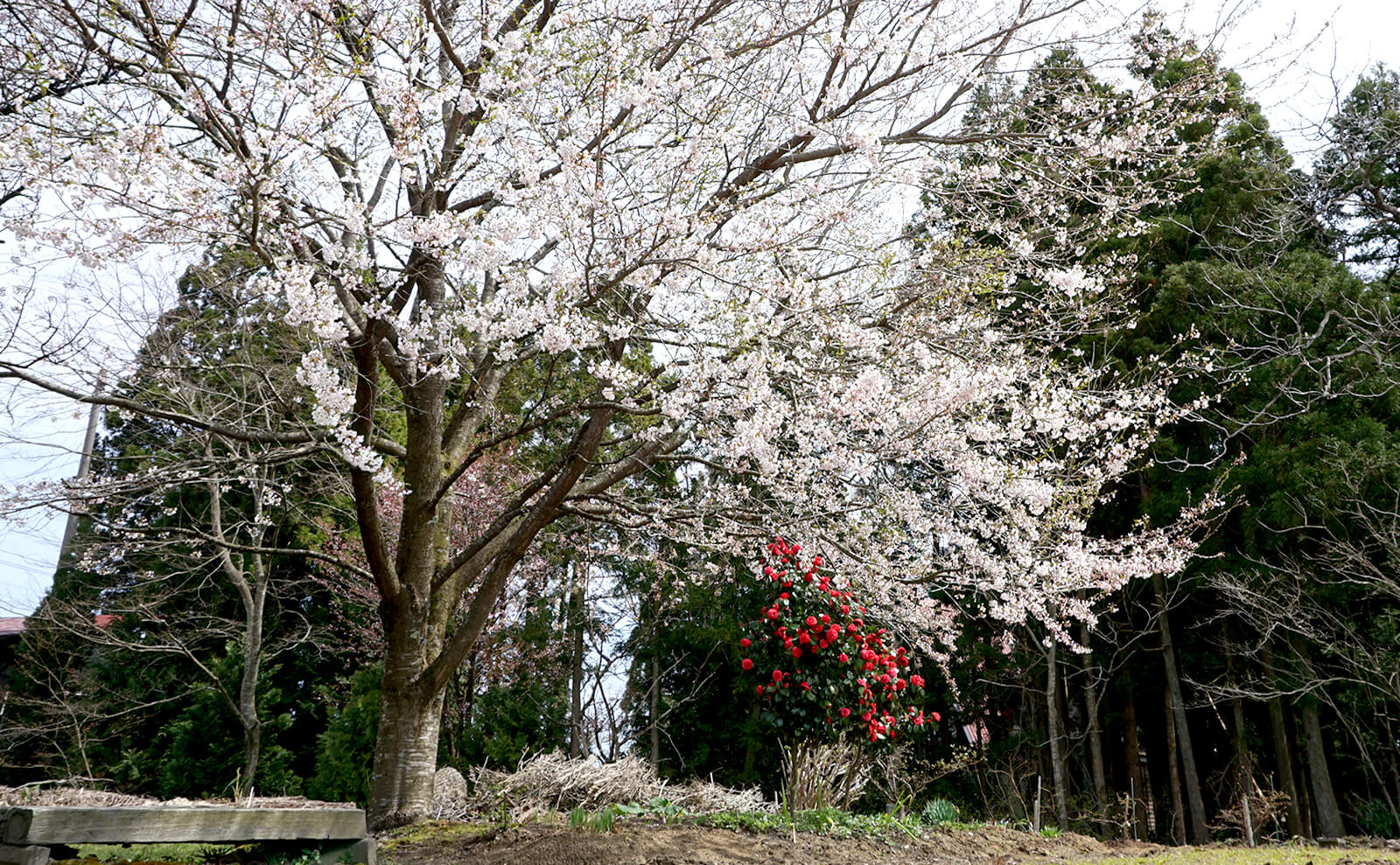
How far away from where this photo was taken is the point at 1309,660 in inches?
393

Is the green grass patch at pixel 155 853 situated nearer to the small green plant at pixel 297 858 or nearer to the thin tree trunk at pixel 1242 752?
the small green plant at pixel 297 858

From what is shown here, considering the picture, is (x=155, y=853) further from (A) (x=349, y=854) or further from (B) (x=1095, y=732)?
(B) (x=1095, y=732)

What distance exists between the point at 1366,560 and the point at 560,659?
10.2 meters

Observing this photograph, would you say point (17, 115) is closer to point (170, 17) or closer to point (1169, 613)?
point (170, 17)

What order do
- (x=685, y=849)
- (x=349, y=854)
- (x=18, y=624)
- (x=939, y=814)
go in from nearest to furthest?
(x=349, y=854)
(x=685, y=849)
(x=939, y=814)
(x=18, y=624)

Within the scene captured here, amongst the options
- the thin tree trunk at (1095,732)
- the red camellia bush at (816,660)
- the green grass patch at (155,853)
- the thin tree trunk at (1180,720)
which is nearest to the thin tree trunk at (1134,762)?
the thin tree trunk at (1095,732)

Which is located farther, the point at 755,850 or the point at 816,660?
the point at 816,660

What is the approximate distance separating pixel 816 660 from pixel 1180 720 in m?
7.78

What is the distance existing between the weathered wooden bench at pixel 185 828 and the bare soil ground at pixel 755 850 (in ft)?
1.97

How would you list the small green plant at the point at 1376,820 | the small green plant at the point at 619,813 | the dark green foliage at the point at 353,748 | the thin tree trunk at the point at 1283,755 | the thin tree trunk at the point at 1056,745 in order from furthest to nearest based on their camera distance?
1. the thin tree trunk at the point at 1056,745
2. the dark green foliage at the point at 353,748
3. the thin tree trunk at the point at 1283,755
4. the small green plant at the point at 1376,820
5. the small green plant at the point at 619,813

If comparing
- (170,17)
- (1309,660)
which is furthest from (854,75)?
(1309,660)

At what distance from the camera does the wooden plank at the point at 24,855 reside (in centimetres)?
299

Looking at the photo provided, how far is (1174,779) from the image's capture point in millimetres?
11133

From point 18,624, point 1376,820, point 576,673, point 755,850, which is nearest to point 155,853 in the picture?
point 755,850
